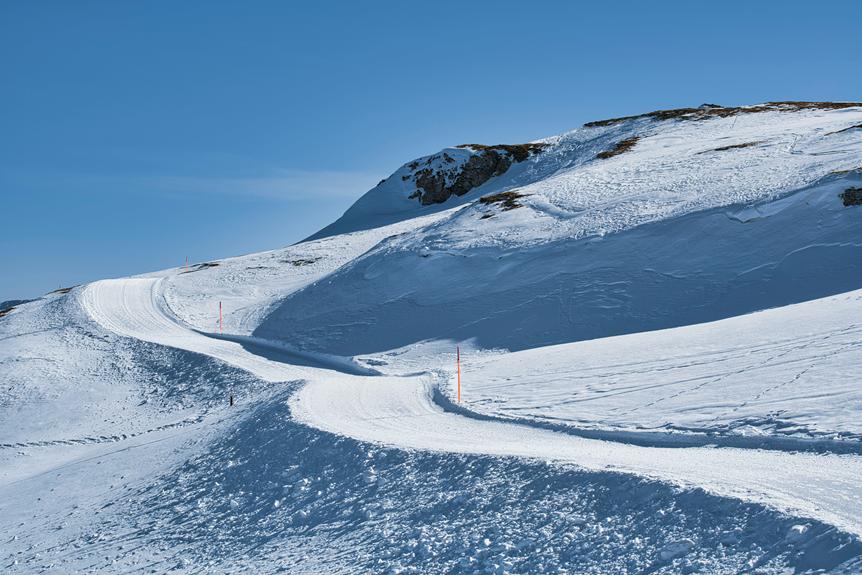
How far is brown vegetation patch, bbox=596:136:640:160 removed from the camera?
56594 mm

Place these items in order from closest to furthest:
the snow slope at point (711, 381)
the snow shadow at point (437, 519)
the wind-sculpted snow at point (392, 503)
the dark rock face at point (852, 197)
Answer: the snow shadow at point (437, 519), the wind-sculpted snow at point (392, 503), the snow slope at point (711, 381), the dark rock face at point (852, 197)

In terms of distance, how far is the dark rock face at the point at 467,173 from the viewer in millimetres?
67938

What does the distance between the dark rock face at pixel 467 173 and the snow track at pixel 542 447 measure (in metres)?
40.2

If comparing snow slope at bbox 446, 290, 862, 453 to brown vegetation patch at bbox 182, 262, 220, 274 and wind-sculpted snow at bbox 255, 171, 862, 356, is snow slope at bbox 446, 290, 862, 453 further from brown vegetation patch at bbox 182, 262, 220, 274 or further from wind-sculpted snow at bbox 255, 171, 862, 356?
brown vegetation patch at bbox 182, 262, 220, 274

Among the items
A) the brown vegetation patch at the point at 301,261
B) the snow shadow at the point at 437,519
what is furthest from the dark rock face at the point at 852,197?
the brown vegetation patch at the point at 301,261

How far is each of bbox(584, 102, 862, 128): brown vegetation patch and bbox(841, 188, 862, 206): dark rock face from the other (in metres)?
33.2

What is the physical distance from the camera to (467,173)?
68.9 metres

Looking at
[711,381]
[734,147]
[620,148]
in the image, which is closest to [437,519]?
[711,381]

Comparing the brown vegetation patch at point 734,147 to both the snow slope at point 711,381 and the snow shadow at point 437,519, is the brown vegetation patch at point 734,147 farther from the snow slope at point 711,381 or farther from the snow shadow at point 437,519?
the snow shadow at point 437,519

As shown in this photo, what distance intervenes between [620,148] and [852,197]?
103 ft

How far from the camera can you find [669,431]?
13.3 metres

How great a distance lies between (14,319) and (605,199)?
108 ft

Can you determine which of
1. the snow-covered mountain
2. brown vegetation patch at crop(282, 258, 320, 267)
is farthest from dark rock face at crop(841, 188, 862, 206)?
brown vegetation patch at crop(282, 258, 320, 267)

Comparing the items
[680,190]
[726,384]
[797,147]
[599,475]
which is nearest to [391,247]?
[680,190]
